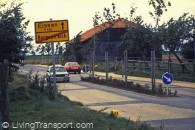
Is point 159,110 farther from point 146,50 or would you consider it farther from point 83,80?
point 146,50

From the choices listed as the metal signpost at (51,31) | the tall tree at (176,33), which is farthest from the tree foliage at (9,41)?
the tall tree at (176,33)

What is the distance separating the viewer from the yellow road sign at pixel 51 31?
15.6 m

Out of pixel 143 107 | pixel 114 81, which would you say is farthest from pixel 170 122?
pixel 114 81

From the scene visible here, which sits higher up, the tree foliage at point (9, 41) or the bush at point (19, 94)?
the tree foliage at point (9, 41)

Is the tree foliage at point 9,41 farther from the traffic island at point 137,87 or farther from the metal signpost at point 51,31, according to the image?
the traffic island at point 137,87

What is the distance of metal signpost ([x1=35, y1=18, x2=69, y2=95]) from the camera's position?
15.6m

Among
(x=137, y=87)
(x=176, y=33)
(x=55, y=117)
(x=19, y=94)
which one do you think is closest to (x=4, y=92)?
(x=55, y=117)

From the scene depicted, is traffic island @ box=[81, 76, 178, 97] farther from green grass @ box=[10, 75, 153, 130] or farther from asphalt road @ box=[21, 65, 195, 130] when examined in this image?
green grass @ box=[10, 75, 153, 130]

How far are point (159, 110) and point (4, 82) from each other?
9.56 m

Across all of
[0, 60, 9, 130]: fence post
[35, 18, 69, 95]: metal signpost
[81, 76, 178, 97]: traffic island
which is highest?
[35, 18, 69, 95]: metal signpost

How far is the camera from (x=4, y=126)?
798 centimetres

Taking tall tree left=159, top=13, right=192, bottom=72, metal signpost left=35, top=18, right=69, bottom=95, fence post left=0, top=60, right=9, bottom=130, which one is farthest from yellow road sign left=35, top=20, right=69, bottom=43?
tall tree left=159, top=13, right=192, bottom=72

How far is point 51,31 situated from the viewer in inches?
619

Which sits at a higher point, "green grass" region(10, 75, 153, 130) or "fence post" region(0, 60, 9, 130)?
"fence post" region(0, 60, 9, 130)
